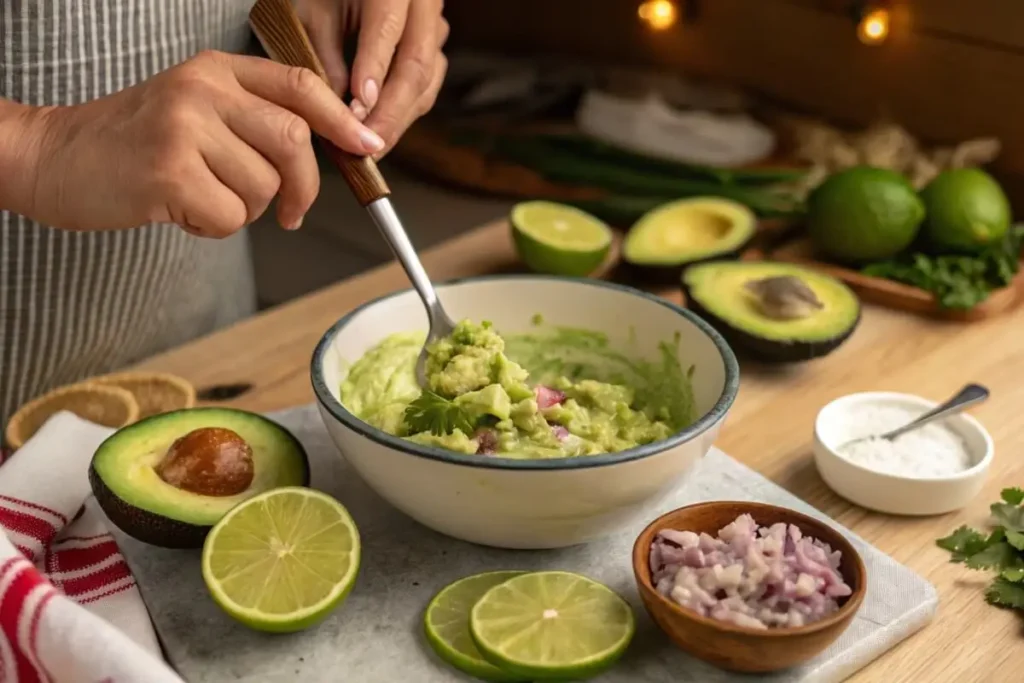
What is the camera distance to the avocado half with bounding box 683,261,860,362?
1521 millimetres

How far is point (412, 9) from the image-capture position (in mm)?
1443

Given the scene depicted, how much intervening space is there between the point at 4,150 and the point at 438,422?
1.66 ft

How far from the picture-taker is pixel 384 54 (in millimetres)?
1397

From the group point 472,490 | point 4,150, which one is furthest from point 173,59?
point 472,490

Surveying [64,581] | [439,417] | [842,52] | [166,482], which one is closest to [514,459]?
[439,417]

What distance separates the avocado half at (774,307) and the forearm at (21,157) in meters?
0.86

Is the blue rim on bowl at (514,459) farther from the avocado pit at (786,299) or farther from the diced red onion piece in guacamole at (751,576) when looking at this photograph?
the avocado pit at (786,299)

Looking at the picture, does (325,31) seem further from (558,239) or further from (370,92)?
(558,239)

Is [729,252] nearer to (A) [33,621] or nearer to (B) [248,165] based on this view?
(B) [248,165]

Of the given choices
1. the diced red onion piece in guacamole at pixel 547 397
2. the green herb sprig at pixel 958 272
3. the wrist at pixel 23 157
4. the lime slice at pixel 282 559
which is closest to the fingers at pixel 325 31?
the wrist at pixel 23 157

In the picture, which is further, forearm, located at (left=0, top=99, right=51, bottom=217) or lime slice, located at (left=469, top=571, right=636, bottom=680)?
forearm, located at (left=0, top=99, right=51, bottom=217)

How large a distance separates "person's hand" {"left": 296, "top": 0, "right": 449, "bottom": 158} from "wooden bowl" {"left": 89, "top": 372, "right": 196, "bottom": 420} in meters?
0.37

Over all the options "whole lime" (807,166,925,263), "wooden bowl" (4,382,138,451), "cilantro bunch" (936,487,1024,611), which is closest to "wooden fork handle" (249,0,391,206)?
"wooden bowl" (4,382,138,451)

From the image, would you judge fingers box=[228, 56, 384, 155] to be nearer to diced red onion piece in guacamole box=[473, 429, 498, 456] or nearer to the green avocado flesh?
diced red onion piece in guacamole box=[473, 429, 498, 456]
